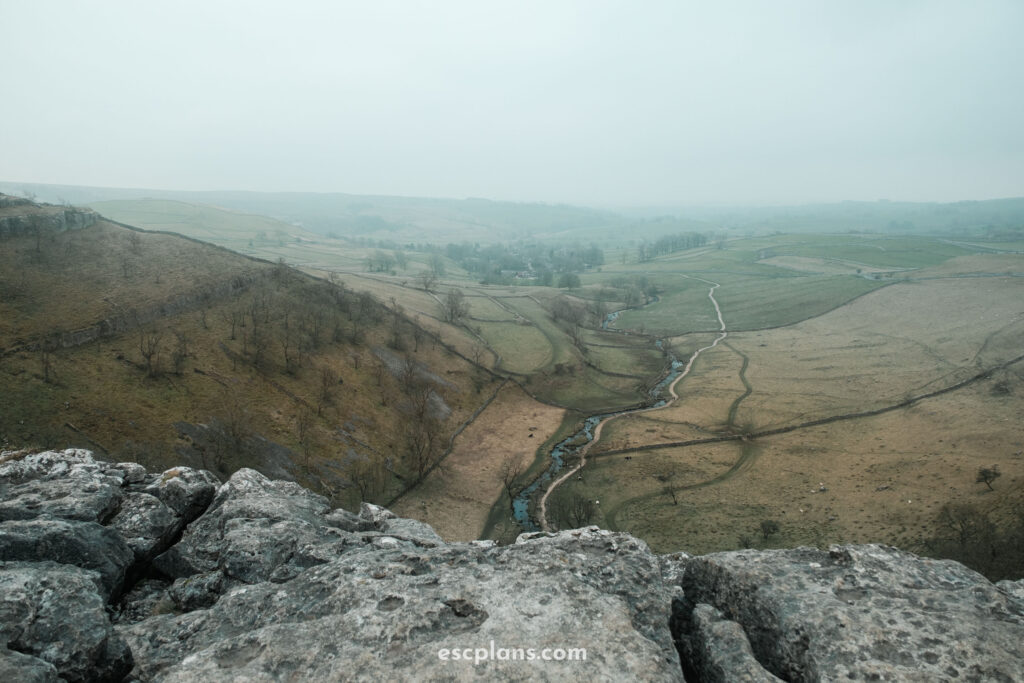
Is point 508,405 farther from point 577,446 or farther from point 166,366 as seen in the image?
point 166,366

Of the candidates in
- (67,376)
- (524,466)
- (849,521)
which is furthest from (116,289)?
(849,521)

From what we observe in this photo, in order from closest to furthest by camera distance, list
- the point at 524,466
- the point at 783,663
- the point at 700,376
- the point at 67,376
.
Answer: the point at 783,663, the point at 67,376, the point at 524,466, the point at 700,376

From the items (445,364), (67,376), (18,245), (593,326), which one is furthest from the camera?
(593,326)

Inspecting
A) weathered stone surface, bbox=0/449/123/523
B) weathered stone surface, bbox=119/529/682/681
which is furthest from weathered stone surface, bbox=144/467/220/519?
weathered stone surface, bbox=119/529/682/681

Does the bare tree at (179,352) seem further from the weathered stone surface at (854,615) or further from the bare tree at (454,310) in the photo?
the weathered stone surface at (854,615)

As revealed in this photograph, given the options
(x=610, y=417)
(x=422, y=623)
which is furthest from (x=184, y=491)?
(x=610, y=417)

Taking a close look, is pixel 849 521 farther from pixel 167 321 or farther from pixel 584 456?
pixel 167 321
